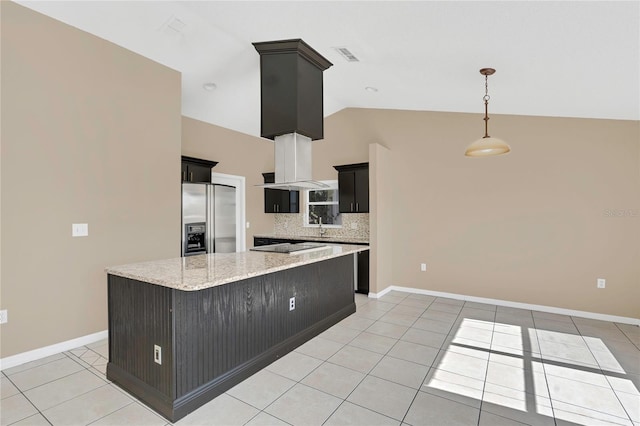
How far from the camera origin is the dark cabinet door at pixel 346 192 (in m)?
5.45

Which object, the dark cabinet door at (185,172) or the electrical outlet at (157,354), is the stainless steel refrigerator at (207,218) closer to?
the dark cabinet door at (185,172)

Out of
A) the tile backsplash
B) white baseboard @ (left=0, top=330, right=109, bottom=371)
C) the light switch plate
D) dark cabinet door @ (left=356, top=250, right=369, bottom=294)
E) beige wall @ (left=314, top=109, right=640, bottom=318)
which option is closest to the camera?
white baseboard @ (left=0, top=330, right=109, bottom=371)

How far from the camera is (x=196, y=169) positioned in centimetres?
498

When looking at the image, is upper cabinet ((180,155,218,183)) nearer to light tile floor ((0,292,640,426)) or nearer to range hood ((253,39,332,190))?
range hood ((253,39,332,190))

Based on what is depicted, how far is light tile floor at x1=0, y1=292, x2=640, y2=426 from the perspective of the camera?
2010mm

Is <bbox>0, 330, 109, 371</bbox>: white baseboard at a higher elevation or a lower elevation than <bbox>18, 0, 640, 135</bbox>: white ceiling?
lower

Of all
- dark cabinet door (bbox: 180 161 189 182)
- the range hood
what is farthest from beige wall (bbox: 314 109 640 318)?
dark cabinet door (bbox: 180 161 189 182)

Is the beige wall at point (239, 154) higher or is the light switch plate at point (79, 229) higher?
the beige wall at point (239, 154)

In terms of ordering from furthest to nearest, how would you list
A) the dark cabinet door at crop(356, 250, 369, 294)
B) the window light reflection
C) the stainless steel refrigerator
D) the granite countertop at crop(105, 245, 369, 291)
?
the dark cabinet door at crop(356, 250, 369, 294) < the stainless steel refrigerator < the window light reflection < the granite countertop at crop(105, 245, 369, 291)

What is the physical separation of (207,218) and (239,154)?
177cm

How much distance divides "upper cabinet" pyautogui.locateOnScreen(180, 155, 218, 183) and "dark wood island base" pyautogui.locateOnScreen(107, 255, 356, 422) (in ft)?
8.83

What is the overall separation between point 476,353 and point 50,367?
3681mm

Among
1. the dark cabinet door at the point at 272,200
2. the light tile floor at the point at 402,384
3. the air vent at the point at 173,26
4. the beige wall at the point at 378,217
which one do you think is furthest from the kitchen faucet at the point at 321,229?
the air vent at the point at 173,26

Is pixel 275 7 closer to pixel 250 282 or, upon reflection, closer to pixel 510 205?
pixel 250 282
